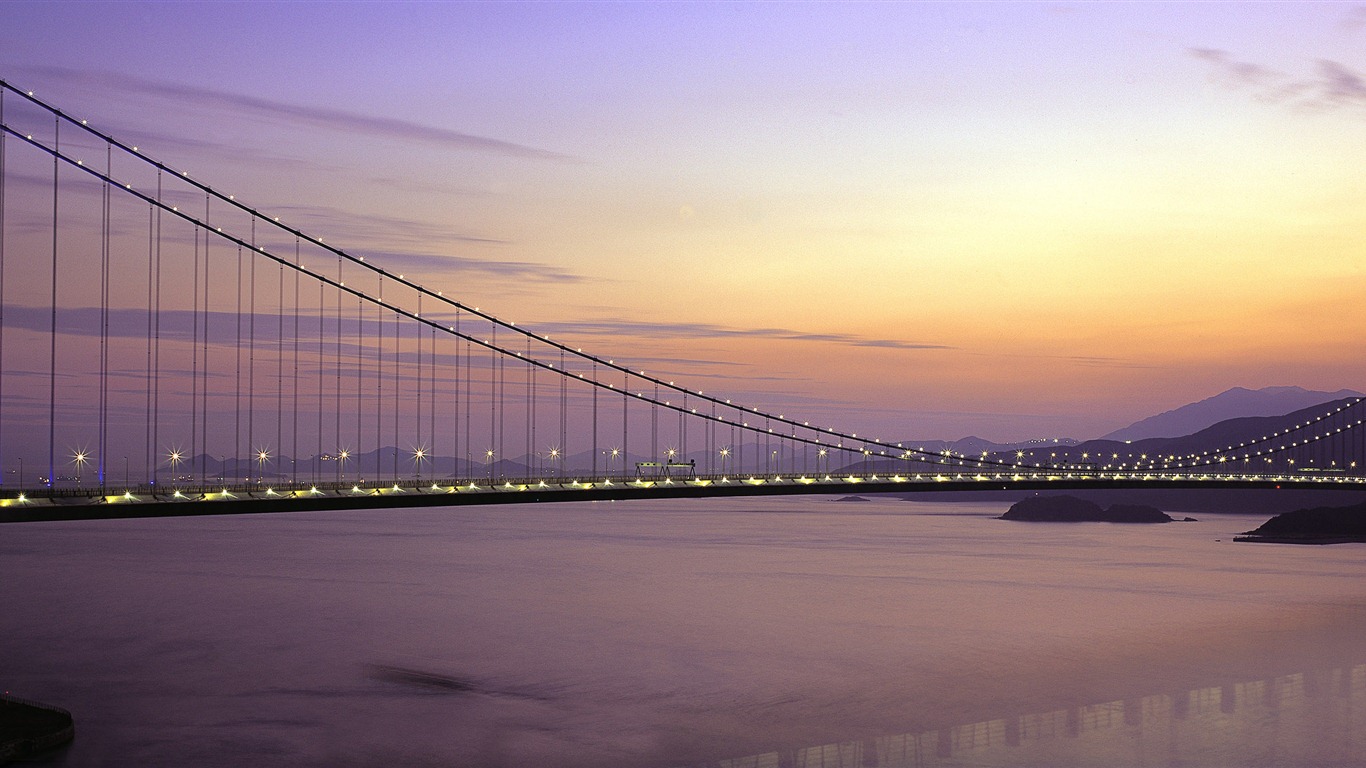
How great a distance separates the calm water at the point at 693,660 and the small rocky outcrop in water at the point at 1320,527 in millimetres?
21041

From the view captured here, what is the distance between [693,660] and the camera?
4834 cm

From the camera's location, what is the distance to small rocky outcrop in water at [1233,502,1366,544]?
12375cm

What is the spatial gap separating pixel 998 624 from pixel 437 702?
32.8 meters

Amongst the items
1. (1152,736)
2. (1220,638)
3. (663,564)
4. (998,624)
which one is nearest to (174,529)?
(663,564)

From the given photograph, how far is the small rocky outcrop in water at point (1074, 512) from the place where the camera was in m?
177

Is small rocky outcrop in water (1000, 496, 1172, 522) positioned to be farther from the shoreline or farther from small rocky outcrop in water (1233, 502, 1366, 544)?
the shoreline

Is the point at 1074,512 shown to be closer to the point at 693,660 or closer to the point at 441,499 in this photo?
the point at 693,660

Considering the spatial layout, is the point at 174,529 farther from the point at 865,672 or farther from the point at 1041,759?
the point at 1041,759

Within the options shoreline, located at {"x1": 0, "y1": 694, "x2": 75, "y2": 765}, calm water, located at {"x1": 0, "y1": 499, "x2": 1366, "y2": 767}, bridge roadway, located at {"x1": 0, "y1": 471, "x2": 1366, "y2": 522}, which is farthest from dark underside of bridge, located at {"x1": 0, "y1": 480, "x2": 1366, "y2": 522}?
calm water, located at {"x1": 0, "y1": 499, "x2": 1366, "y2": 767}

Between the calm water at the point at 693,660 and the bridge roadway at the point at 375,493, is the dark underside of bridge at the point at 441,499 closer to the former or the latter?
the bridge roadway at the point at 375,493

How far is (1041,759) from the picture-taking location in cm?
3069

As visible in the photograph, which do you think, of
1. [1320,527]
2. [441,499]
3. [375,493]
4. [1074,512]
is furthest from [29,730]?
[1074,512]

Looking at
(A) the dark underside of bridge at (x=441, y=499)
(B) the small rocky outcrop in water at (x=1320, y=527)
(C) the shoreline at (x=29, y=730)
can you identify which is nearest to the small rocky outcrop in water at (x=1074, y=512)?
(B) the small rocky outcrop in water at (x=1320, y=527)

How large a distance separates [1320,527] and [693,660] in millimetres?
100383
